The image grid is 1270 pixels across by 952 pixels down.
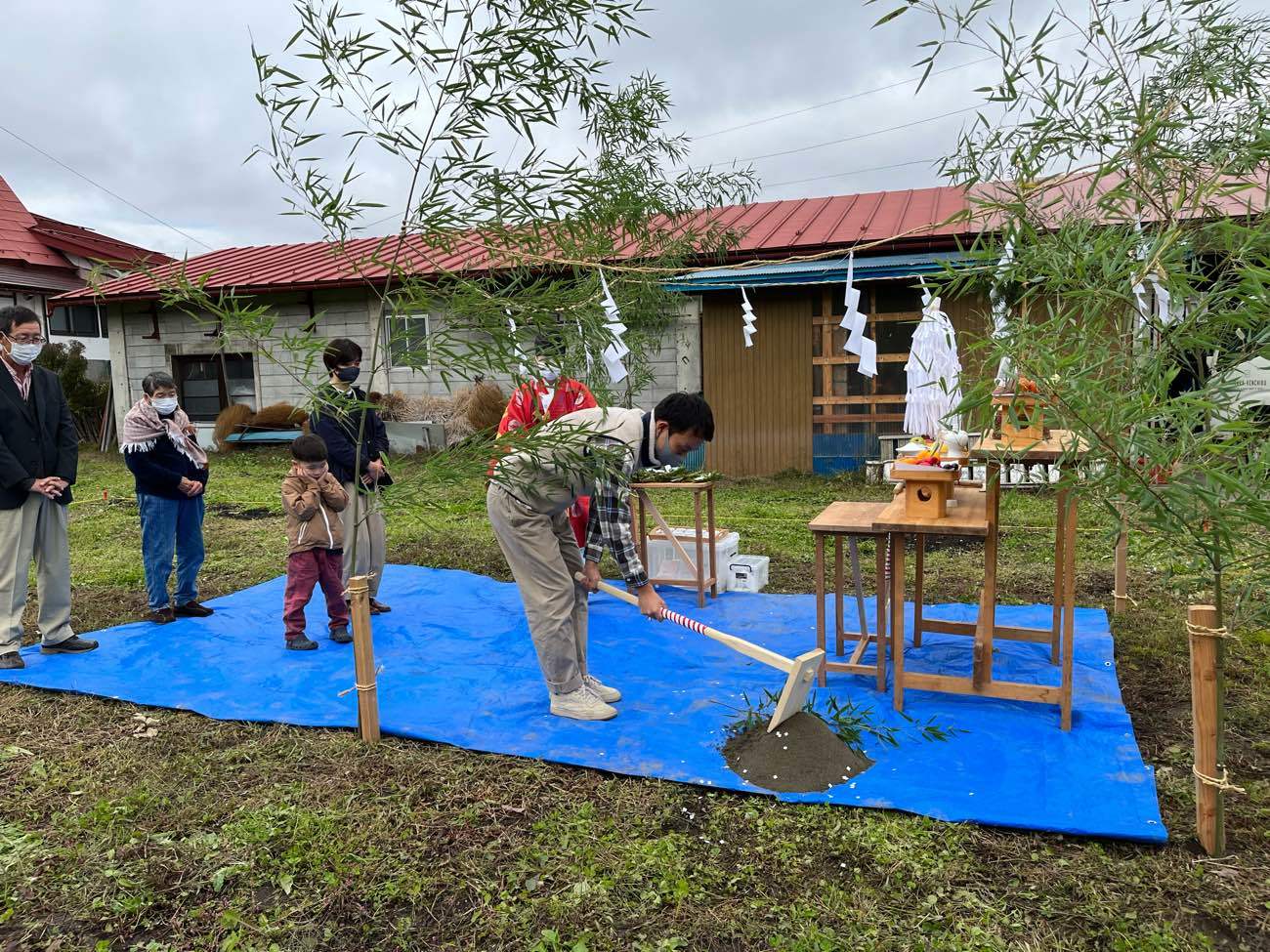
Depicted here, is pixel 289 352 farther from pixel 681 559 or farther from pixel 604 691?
pixel 604 691

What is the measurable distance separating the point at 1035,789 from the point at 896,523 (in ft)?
3.57

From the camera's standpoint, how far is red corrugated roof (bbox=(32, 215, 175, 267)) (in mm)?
17047

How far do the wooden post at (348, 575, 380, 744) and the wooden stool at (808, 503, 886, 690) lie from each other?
188cm

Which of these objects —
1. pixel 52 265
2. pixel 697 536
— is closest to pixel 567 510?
A: pixel 697 536

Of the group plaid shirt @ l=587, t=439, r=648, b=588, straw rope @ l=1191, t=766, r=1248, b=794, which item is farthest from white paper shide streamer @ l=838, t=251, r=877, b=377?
straw rope @ l=1191, t=766, r=1248, b=794

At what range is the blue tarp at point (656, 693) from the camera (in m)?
2.79

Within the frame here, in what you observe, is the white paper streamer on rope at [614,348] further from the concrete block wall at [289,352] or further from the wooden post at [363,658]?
the concrete block wall at [289,352]

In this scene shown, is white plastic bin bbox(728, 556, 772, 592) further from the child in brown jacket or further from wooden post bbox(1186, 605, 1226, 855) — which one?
wooden post bbox(1186, 605, 1226, 855)

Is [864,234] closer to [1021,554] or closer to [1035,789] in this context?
[1021,554]

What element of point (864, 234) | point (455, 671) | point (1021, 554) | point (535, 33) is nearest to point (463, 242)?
point (535, 33)

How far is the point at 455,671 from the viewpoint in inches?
158

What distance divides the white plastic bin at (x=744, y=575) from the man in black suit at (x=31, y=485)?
3.64 meters

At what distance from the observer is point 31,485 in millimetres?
4062

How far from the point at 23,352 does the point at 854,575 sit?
4.17 m
